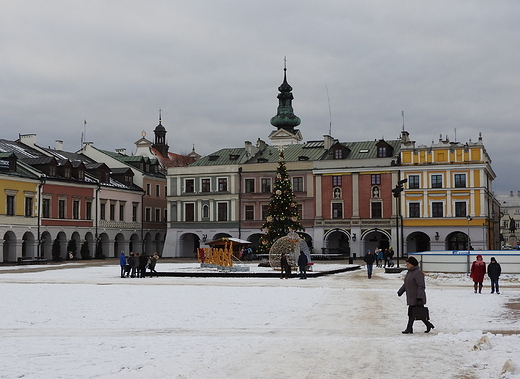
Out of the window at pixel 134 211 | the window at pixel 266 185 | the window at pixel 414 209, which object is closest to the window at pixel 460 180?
the window at pixel 414 209

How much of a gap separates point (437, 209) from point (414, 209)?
2.09 m

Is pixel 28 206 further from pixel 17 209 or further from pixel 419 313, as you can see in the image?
pixel 419 313

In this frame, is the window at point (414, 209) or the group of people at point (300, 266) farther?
the window at point (414, 209)

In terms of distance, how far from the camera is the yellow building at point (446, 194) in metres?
A: 60.7

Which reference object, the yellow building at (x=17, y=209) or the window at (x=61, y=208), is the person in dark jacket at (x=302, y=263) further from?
the window at (x=61, y=208)

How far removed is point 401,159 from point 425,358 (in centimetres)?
5368

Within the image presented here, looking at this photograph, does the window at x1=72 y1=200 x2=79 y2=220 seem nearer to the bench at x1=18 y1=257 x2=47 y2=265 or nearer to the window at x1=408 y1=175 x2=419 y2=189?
the bench at x1=18 y1=257 x2=47 y2=265

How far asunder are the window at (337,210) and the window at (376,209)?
9.91 ft

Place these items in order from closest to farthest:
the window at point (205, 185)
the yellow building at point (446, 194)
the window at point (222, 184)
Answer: the yellow building at point (446, 194)
the window at point (222, 184)
the window at point (205, 185)

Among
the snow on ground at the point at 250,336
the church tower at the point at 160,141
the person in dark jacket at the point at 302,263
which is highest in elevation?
the church tower at the point at 160,141

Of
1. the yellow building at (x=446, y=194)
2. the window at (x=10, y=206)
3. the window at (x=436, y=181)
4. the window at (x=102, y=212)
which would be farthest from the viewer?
the window at (x=102, y=212)

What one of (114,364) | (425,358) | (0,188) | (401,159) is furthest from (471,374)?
(401,159)

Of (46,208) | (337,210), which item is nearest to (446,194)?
(337,210)

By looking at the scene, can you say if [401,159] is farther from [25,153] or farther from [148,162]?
[25,153]
